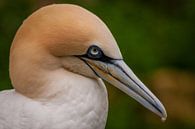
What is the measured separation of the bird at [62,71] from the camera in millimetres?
2688

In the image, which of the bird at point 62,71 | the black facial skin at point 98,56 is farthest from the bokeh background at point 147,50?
the black facial skin at point 98,56

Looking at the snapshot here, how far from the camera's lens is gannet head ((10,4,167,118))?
8.78 feet

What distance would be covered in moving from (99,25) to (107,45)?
75 millimetres

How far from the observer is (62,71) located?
278 centimetres

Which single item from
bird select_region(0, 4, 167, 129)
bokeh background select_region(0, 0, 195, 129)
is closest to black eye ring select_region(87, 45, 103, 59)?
bird select_region(0, 4, 167, 129)

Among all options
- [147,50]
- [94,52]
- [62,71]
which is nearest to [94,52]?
[94,52]

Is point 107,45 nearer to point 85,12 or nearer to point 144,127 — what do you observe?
point 85,12

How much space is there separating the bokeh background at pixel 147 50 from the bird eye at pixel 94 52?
2.23 metres

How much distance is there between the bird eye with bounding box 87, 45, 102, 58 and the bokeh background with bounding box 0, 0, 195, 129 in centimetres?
223

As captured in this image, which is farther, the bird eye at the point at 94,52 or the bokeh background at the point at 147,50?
the bokeh background at the point at 147,50

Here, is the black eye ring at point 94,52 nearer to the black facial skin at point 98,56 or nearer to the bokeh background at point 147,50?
the black facial skin at point 98,56

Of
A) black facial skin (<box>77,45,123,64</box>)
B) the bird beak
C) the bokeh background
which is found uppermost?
black facial skin (<box>77,45,123,64</box>)

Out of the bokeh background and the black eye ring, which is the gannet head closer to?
the black eye ring

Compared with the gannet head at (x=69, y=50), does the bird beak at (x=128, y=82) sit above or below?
below
